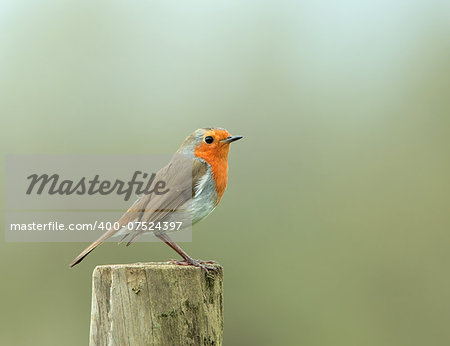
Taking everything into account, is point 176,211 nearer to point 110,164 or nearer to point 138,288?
point 138,288

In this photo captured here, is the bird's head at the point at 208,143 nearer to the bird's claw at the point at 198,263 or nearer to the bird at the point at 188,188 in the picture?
the bird at the point at 188,188

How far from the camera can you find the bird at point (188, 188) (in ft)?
15.4

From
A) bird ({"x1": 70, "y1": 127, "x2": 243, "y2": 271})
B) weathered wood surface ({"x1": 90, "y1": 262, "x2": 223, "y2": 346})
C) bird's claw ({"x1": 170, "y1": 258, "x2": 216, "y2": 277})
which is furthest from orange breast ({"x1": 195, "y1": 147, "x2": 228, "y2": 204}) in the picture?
weathered wood surface ({"x1": 90, "y1": 262, "x2": 223, "y2": 346})

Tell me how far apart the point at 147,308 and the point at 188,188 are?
53.3 inches

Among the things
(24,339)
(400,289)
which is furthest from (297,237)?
(24,339)

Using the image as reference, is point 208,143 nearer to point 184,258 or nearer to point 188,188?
point 188,188

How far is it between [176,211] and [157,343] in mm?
1329

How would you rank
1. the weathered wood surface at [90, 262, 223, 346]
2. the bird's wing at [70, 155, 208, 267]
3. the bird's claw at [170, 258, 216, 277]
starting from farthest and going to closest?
the bird's wing at [70, 155, 208, 267] → the bird's claw at [170, 258, 216, 277] → the weathered wood surface at [90, 262, 223, 346]

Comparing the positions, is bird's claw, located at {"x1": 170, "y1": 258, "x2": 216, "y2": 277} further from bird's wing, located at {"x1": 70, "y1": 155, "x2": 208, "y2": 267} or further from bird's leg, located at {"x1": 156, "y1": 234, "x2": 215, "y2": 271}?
bird's wing, located at {"x1": 70, "y1": 155, "x2": 208, "y2": 267}

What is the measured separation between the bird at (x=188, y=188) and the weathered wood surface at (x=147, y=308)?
808 millimetres

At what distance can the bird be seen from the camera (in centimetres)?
471

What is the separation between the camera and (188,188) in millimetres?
4809

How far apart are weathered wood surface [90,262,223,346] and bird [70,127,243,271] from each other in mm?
808

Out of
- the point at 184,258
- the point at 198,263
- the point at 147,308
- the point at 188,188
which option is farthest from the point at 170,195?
the point at 147,308
